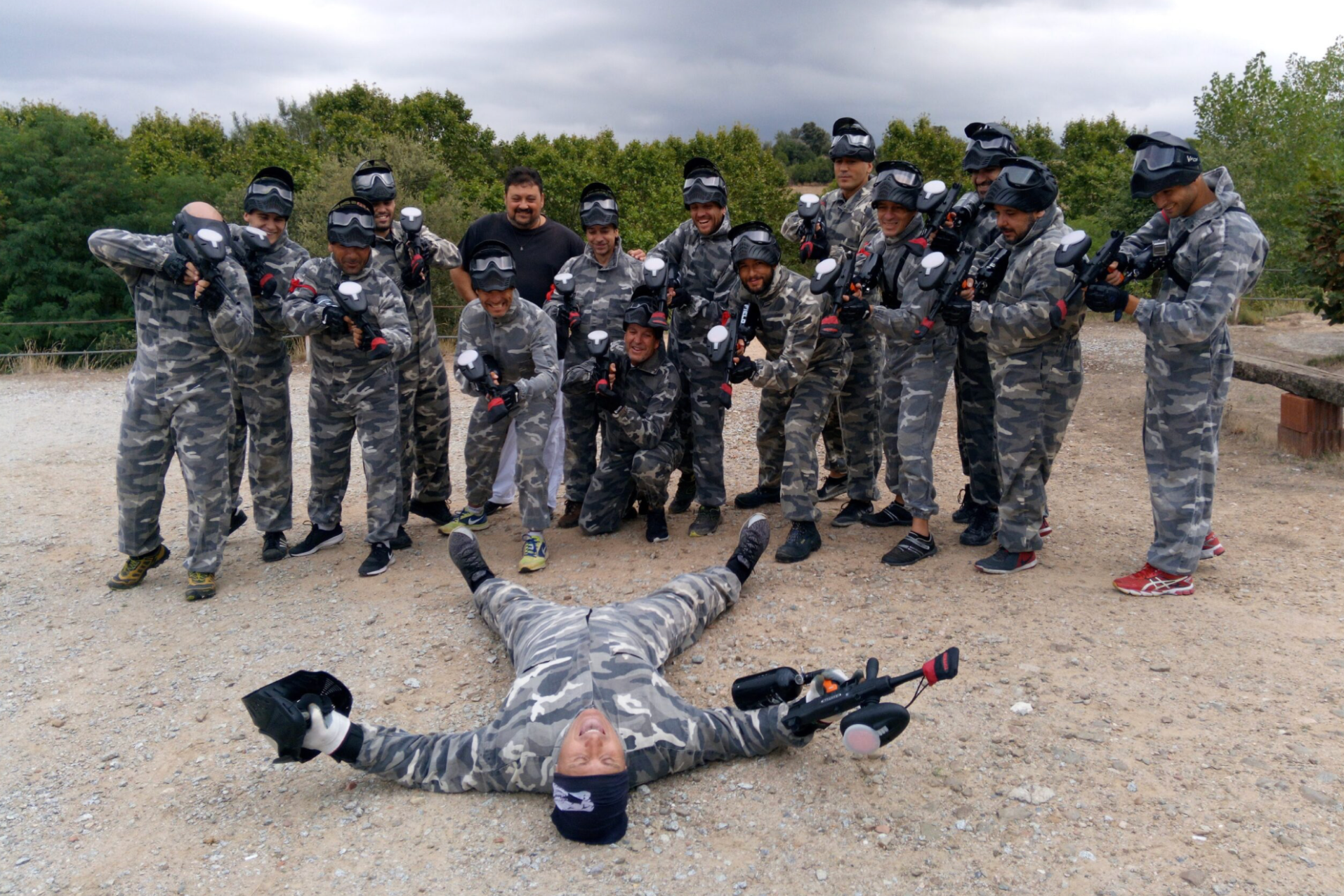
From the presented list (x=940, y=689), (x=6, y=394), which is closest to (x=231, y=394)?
(x=940, y=689)

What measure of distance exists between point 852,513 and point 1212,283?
9.19 ft

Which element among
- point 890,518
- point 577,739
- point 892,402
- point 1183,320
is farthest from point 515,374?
point 1183,320

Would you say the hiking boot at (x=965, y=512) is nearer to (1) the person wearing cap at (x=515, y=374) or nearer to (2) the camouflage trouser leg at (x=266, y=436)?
(1) the person wearing cap at (x=515, y=374)

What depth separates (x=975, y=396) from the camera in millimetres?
6082

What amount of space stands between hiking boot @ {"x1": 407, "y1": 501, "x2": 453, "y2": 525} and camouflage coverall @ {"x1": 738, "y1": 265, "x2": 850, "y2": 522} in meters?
2.72

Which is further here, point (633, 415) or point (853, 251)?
point (853, 251)

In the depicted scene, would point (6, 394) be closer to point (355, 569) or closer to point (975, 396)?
point (355, 569)

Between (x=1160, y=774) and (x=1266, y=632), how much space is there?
60.8 inches

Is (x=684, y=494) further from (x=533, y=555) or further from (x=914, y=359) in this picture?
(x=914, y=359)

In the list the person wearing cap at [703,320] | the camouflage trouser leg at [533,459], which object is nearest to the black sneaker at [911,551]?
the person wearing cap at [703,320]

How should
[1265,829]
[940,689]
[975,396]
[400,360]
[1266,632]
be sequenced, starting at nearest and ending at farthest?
1. [1265,829]
2. [940,689]
3. [1266,632]
4. [975,396]
5. [400,360]

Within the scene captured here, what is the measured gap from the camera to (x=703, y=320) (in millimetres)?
6445

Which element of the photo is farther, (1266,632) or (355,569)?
(355,569)

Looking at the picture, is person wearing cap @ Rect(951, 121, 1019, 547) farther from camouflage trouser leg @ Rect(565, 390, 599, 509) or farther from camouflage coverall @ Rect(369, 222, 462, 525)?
camouflage coverall @ Rect(369, 222, 462, 525)
